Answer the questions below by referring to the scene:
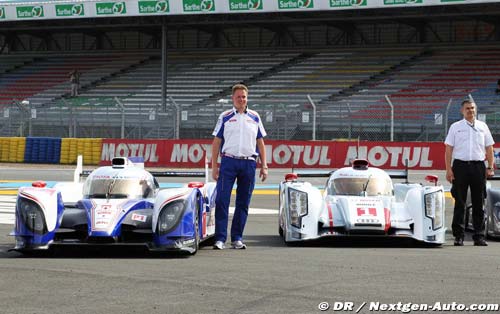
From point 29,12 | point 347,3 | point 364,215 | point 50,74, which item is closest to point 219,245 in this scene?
point 364,215

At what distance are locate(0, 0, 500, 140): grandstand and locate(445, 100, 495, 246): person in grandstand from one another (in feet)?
54.2

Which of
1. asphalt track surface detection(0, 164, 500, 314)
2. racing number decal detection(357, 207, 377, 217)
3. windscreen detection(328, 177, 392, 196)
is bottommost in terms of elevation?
asphalt track surface detection(0, 164, 500, 314)

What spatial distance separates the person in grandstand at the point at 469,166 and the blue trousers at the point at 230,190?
2190 millimetres

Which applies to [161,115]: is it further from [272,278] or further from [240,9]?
[272,278]

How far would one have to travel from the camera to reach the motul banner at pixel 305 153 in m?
26.9

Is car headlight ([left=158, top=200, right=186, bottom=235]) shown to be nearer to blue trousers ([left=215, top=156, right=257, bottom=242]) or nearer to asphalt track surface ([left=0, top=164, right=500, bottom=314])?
asphalt track surface ([left=0, top=164, right=500, bottom=314])

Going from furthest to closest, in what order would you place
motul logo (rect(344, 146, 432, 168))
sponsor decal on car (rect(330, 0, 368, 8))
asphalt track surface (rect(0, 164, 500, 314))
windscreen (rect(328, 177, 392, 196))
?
sponsor decal on car (rect(330, 0, 368, 8)), motul logo (rect(344, 146, 432, 168)), windscreen (rect(328, 177, 392, 196)), asphalt track surface (rect(0, 164, 500, 314))

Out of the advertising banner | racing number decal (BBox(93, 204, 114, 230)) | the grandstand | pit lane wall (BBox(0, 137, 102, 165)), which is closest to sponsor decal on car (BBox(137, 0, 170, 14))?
the advertising banner

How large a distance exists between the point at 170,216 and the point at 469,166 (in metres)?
3.44

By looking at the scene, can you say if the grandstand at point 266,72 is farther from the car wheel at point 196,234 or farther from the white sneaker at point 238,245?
the car wheel at point 196,234

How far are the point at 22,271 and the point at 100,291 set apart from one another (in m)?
1.29

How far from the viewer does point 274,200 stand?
1852cm

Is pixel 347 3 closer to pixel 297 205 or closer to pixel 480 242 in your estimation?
pixel 480 242

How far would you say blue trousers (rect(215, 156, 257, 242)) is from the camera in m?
10.1
